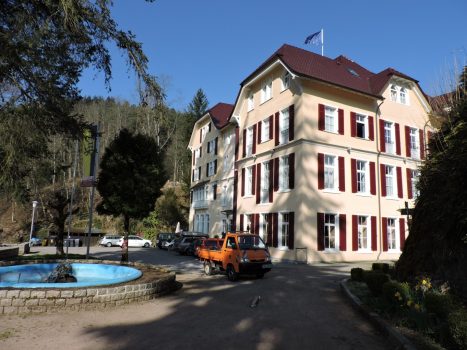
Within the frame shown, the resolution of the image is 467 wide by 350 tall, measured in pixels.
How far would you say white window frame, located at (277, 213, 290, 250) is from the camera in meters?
23.5

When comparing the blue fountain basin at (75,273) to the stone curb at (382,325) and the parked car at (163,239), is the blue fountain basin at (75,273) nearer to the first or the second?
the stone curb at (382,325)

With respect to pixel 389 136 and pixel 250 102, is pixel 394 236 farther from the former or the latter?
pixel 250 102

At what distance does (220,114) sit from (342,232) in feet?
72.3

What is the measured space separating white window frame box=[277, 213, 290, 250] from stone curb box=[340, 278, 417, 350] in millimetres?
13230

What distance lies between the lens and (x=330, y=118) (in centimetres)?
2503

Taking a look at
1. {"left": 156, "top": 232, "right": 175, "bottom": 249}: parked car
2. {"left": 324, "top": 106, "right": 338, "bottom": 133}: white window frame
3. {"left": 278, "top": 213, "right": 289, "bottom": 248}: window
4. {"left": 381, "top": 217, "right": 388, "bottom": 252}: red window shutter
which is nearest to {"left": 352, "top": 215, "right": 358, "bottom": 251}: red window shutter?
{"left": 381, "top": 217, "right": 388, "bottom": 252}: red window shutter

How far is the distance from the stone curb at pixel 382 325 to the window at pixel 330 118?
53.3 ft

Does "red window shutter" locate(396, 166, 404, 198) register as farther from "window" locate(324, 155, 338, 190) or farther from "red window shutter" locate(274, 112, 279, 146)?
"red window shutter" locate(274, 112, 279, 146)

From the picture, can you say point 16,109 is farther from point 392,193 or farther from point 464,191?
point 392,193

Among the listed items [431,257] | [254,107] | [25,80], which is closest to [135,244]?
[254,107]

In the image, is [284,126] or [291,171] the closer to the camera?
[291,171]

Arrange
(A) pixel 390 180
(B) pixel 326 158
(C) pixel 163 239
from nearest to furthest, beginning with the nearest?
(B) pixel 326 158 < (A) pixel 390 180 < (C) pixel 163 239

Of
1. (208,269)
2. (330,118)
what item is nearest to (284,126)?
(330,118)

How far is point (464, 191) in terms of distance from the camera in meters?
7.50
